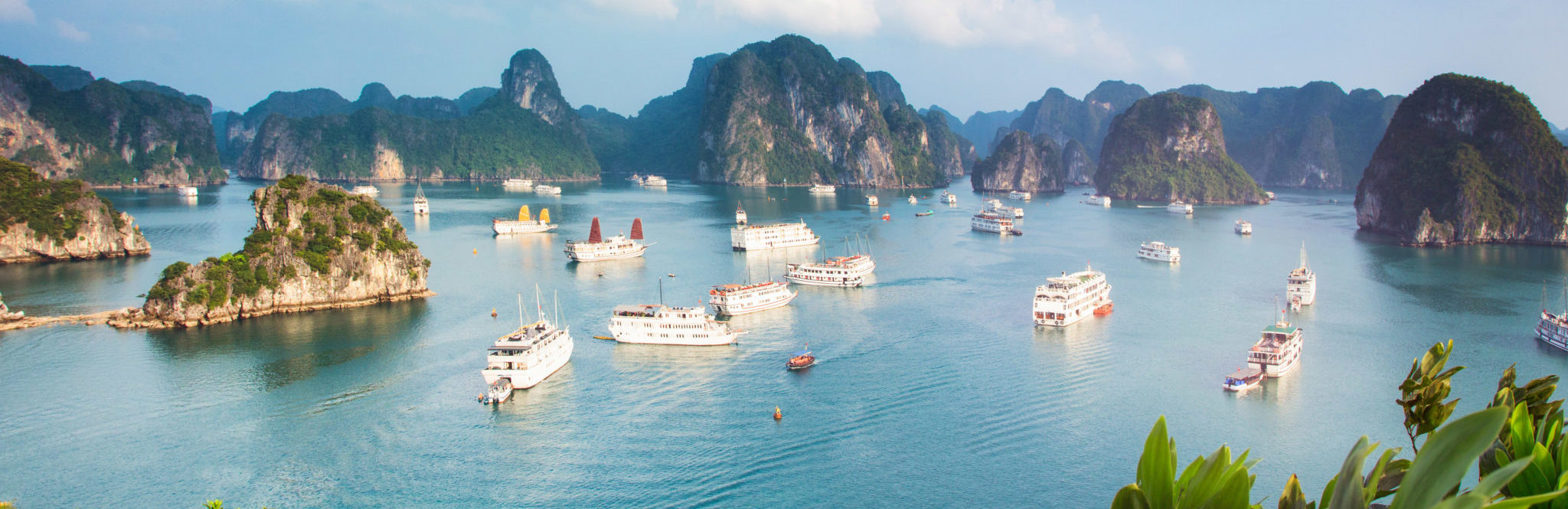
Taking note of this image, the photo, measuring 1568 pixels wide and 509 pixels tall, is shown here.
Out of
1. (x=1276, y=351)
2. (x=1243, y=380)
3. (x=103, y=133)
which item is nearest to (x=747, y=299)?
(x=1243, y=380)

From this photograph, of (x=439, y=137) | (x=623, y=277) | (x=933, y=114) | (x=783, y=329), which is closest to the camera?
(x=783, y=329)

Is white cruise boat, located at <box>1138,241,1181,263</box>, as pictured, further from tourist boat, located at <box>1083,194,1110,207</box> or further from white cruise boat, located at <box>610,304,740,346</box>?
tourist boat, located at <box>1083,194,1110,207</box>

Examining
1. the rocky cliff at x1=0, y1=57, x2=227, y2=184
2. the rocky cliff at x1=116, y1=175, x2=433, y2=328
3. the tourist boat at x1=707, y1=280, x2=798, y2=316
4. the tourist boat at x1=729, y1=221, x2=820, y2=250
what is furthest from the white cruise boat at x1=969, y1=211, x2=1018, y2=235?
the rocky cliff at x1=0, y1=57, x2=227, y2=184

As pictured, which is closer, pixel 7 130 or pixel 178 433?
pixel 178 433

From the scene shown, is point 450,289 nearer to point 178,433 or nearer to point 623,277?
point 623,277

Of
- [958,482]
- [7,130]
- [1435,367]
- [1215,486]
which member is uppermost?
[7,130]

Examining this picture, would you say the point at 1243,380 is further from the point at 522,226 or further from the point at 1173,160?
the point at 1173,160

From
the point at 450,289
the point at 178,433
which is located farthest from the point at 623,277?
the point at 178,433
